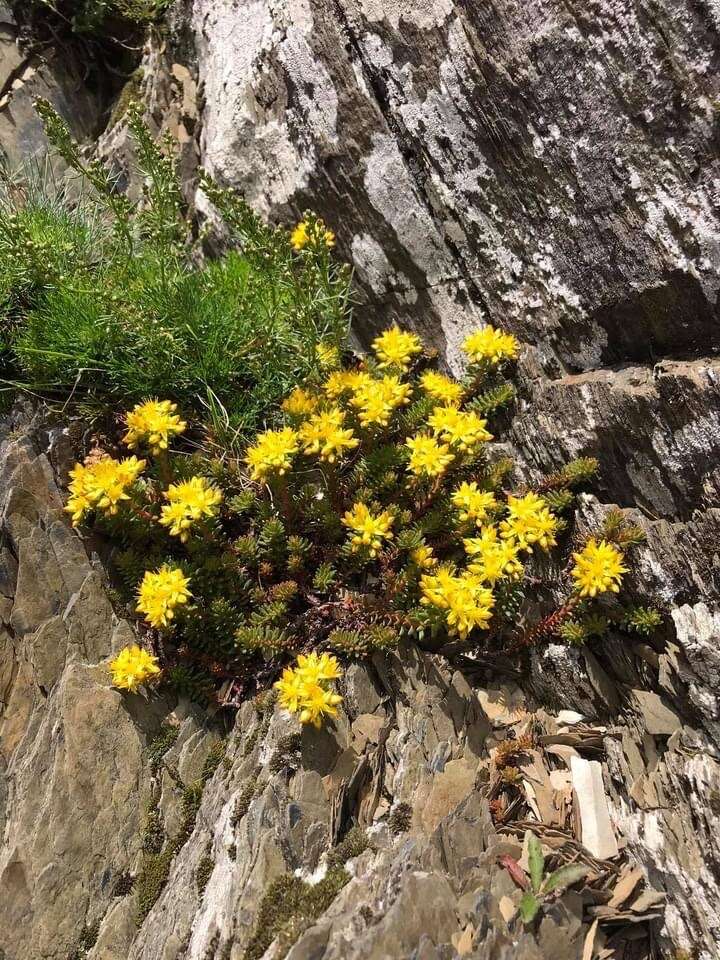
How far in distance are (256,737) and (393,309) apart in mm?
2988

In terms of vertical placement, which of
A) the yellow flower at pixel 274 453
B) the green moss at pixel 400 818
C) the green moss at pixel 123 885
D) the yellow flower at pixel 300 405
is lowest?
the green moss at pixel 123 885

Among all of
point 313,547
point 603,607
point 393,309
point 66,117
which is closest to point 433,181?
point 393,309

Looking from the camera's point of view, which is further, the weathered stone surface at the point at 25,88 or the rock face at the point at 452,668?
the weathered stone surface at the point at 25,88

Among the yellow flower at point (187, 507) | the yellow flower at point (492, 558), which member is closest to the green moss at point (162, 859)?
the yellow flower at point (187, 507)

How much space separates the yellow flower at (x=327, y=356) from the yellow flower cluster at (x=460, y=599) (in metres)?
1.61

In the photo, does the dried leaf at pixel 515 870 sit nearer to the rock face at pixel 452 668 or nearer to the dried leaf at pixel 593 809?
the rock face at pixel 452 668

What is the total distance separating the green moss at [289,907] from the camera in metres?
2.53

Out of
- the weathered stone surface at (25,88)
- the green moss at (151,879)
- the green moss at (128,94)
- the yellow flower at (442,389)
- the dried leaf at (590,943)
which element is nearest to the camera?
the dried leaf at (590,943)

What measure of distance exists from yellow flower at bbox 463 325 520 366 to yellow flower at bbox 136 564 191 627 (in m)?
2.21

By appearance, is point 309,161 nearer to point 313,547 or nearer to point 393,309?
point 393,309

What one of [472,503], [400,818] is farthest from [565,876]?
[472,503]

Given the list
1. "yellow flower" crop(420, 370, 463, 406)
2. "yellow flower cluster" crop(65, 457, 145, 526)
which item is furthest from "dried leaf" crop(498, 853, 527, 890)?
"yellow flower cluster" crop(65, 457, 145, 526)

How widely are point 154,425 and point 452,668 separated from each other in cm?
226

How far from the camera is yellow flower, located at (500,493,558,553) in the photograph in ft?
11.8
